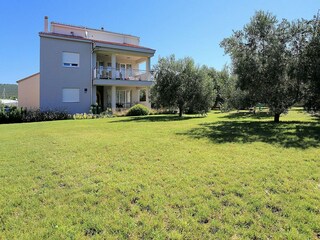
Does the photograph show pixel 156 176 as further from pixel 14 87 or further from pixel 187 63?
pixel 14 87

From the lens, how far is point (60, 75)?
24.5 metres

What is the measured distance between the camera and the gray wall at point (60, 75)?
78.4ft

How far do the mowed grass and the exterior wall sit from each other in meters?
20.7

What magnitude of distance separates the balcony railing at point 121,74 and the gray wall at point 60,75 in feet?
3.56

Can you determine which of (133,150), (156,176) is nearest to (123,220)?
(156,176)

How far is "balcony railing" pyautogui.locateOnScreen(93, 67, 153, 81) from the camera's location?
26062 mm

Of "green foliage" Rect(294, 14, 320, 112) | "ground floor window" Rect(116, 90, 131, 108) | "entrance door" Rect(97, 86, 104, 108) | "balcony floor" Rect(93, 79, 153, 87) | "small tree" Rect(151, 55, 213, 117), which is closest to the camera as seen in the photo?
"green foliage" Rect(294, 14, 320, 112)

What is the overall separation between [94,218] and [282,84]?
44.8ft

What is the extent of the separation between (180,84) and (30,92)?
18.2m

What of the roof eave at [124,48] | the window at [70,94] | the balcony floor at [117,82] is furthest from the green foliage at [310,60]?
the window at [70,94]

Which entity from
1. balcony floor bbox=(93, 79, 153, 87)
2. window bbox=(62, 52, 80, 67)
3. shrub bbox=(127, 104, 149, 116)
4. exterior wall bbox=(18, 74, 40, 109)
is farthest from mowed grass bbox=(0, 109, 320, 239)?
exterior wall bbox=(18, 74, 40, 109)

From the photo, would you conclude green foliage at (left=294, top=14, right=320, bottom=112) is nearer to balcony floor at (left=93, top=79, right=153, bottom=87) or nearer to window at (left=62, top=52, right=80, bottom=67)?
balcony floor at (left=93, top=79, right=153, bottom=87)

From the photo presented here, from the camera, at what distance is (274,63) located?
1395cm

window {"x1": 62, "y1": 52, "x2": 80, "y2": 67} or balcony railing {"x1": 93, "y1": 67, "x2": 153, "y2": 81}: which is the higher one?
window {"x1": 62, "y1": 52, "x2": 80, "y2": 67}
